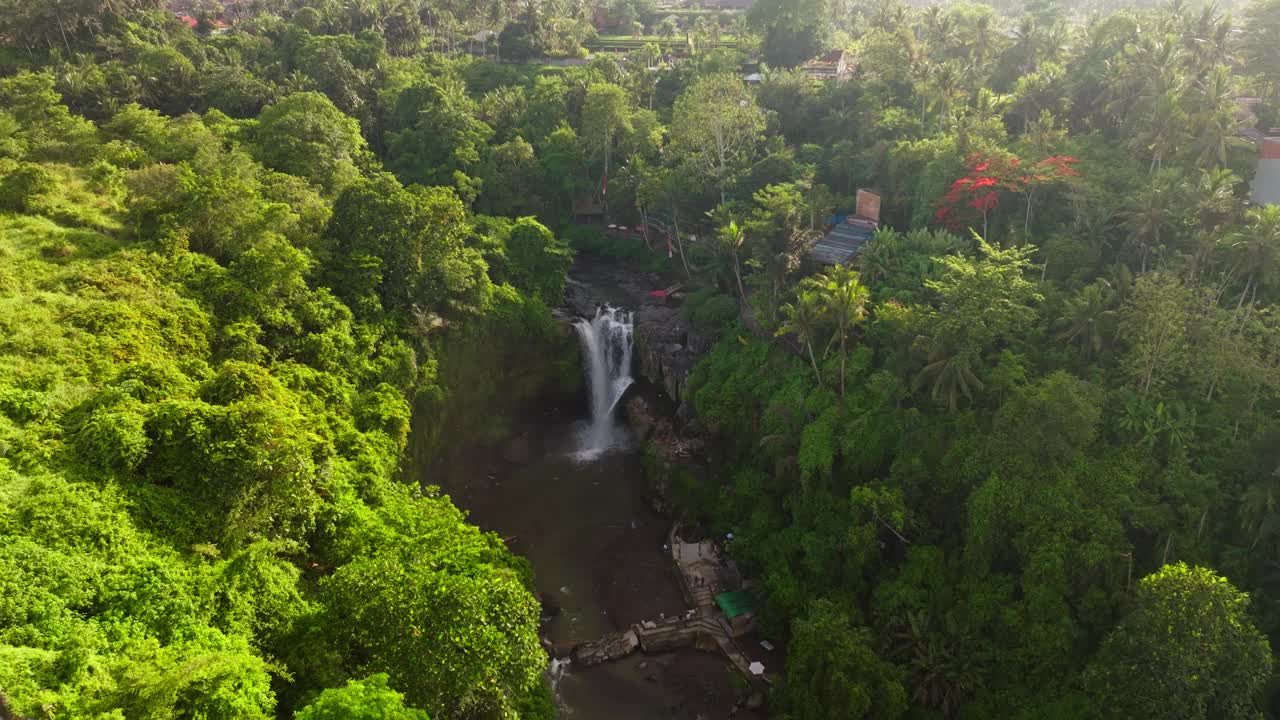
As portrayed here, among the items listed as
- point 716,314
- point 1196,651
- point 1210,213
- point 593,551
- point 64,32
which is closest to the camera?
point 1196,651

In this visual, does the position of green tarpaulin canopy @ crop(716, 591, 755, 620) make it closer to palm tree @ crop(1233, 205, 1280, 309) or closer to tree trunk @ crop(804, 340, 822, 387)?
tree trunk @ crop(804, 340, 822, 387)

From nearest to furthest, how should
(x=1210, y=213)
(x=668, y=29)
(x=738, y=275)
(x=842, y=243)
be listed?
1. (x=1210, y=213)
2. (x=738, y=275)
3. (x=842, y=243)
4. (x=668, y=29)

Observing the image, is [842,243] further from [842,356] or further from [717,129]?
[717,129]

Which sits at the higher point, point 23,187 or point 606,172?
point 23,187

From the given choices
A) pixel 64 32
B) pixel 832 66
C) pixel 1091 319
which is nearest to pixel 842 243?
pixel 1091 319

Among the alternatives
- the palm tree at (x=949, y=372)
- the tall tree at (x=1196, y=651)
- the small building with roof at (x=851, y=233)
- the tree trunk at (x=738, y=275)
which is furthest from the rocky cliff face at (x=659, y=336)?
the tall tree at (x=1196, y=651)

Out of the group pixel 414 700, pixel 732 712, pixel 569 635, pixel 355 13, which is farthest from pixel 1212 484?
pixel 355 13

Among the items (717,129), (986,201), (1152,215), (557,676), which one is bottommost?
(557,676)
